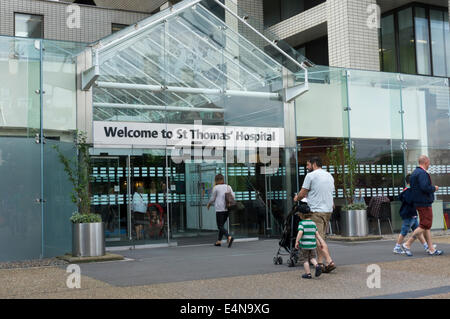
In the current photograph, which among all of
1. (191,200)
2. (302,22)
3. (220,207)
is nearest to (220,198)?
(220,207)

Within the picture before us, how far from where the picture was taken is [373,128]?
16.6m

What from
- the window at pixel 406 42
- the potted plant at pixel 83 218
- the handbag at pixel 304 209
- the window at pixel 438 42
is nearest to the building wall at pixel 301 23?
the window at pixel 406 42

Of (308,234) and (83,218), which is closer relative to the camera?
(308,234)

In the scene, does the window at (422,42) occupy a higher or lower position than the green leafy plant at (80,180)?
higher

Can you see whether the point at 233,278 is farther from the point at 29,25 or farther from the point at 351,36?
the point at 29,25

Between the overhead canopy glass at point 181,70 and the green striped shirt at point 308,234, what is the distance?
7.04 meters

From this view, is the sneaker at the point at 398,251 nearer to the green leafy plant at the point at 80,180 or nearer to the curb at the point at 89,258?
the curb at the point at 89,258

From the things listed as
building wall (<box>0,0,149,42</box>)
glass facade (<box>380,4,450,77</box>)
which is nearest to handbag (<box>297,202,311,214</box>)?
glass facade (<box>380,4,450,77</box>)

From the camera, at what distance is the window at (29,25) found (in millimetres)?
21906

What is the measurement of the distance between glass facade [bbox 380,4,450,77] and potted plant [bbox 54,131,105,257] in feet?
43.3

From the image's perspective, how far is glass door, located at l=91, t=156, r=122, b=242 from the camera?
547 inches

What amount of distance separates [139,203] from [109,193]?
81cm

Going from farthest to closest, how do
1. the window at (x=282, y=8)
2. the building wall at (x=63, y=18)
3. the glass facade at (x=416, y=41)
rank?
the window at (x=282, y=8) → the building wall at (x=63, y=18) → the glass facade at (x=416, y=41)
